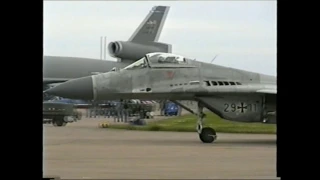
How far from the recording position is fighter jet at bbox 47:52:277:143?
1808cm

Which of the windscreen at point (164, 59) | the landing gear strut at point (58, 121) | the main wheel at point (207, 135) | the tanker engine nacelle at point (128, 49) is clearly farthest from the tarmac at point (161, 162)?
the tanker engine nacelle at point (128, 49)

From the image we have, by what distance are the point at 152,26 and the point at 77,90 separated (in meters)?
34.2

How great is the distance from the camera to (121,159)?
12625 mm

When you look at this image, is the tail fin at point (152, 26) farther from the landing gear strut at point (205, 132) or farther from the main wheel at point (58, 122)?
the landing gear strut at point (205, 132)

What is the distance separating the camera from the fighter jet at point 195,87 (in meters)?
18.1

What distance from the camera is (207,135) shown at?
18547 millimetres

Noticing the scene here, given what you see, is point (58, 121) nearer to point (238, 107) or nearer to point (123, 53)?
point (123, 53)

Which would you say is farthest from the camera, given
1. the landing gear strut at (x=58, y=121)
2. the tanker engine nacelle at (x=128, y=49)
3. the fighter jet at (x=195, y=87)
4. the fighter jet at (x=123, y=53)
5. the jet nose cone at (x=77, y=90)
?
the fighter jet at (x=123, y=53)

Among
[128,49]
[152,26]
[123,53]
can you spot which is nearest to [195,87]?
[123,53]

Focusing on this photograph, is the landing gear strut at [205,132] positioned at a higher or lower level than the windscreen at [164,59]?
lower

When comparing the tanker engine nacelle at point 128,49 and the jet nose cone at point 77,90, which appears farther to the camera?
the tanker engine nacelle at point 128,49
